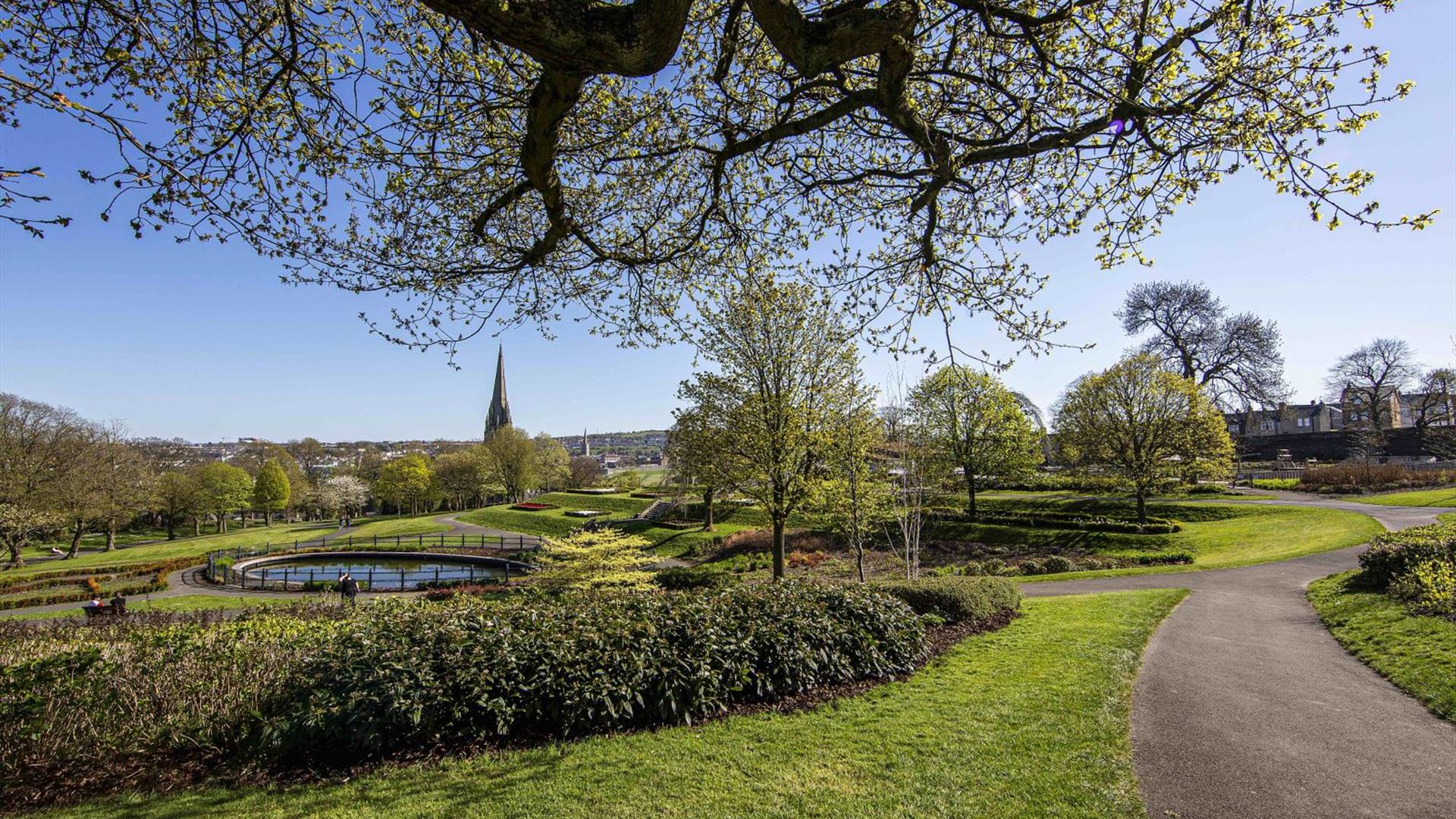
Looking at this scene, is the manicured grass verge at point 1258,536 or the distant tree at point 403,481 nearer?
the manicured grass verge at point 1258,536

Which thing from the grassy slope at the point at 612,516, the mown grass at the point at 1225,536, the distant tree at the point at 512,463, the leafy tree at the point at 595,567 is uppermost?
the distant tree at the point at 512,463

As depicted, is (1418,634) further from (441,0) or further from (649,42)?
(441,0)

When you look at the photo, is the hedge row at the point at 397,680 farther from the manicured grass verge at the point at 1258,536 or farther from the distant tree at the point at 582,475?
the distant tree at the point at 582,475

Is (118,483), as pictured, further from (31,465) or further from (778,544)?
(778,544)

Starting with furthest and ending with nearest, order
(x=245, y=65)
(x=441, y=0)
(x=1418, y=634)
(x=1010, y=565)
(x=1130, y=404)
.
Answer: (x=1130, y=404) → (x=1010, y=565) → (x=1418, y=634) → (x=245, y=65) → (x=441, y=0)

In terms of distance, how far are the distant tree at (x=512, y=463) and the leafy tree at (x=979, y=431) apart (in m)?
39.9

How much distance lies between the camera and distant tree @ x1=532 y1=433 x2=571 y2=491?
60.7 m

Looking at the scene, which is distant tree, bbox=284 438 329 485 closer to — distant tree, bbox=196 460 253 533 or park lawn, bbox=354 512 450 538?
distant tree, bbox=196 460 253 533

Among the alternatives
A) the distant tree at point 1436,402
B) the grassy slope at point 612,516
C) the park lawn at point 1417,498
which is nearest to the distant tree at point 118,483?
the grassy slope at point 612,516

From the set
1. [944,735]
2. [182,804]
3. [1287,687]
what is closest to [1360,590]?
[1287,687]

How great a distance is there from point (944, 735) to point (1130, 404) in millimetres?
27515

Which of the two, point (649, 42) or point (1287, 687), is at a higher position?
point (649, 42)

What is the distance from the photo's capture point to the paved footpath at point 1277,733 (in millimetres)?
4281

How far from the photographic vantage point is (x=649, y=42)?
2.95 meters
